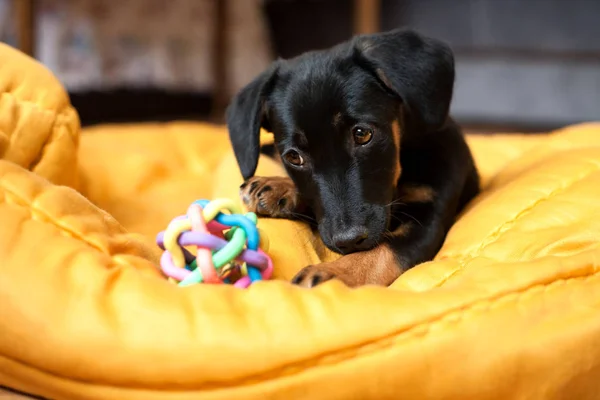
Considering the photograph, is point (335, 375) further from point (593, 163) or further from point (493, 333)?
point (593, 163)

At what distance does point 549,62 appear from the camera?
15.9 feet

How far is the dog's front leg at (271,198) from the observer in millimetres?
1974

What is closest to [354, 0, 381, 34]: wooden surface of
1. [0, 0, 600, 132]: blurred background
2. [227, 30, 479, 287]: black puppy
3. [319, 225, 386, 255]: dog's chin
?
[0, 0, 600, 132]: blurred background

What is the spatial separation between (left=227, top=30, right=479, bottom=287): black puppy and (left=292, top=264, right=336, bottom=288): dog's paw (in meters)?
0.09

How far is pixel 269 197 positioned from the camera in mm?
1991

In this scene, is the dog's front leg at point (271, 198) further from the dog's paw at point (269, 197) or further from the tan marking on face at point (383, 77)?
the tan marking on face at point (383, 77)

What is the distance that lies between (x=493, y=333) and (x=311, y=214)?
958mm

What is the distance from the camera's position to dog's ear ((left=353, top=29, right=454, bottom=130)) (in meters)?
1.84

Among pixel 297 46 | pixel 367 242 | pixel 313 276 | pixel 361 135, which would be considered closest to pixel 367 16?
pixel 297 46

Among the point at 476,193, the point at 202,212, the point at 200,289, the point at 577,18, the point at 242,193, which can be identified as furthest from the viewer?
the point at 577,18

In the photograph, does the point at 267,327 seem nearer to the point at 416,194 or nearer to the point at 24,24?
the point at 416,194

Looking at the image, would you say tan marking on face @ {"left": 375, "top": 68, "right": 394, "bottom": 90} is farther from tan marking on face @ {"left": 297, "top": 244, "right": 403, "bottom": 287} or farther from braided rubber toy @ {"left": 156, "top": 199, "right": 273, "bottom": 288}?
braided rubber toy @ {"left": 156, "top": 199, "right": 273, "bottom": 288}

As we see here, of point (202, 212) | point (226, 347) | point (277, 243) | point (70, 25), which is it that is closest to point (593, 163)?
point (277, 243)

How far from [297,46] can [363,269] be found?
190 inches
